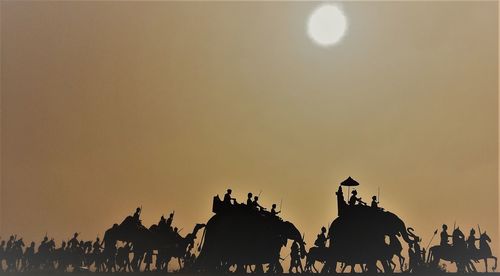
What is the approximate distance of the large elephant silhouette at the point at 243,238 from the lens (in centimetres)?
2170

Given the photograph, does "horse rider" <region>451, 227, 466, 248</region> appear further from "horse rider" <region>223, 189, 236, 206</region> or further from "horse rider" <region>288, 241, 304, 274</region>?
"horse rider" <region>223, 189, 236, 206</region>

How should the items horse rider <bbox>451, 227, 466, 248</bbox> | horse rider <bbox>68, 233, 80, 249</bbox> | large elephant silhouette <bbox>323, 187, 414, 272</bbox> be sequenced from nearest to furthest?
large elephant silhouette <bbox>323, 187, 414, 272</bbox> → horse rider <bbox>451, 227, 466, 248</bbox> → horse rider <bbox>68, 233, 80, 249</bbox>

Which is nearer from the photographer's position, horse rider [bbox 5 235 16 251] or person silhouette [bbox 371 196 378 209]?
person silhouette [bbox 371 196 378 209]

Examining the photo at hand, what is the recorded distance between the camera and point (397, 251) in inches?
857

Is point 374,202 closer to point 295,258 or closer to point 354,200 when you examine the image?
point 354,200

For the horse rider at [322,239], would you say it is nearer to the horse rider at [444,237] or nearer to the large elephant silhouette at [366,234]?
the large elephant silhouette at [366,234]

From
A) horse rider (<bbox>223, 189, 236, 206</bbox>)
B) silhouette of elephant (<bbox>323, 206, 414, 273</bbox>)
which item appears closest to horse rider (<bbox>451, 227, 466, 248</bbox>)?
silhouette of elephant (<bbox>323, 206, 414, 273</bbox>)

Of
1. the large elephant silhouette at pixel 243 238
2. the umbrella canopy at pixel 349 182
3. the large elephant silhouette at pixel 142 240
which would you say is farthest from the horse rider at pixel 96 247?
the umbrella canopy at pixel 349 182

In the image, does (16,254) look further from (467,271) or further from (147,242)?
(467,271)

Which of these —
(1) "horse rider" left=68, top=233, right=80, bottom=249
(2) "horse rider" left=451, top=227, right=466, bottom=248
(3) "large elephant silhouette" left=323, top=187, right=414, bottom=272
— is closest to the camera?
(3) "large elephant silhouette" left=323, top=187, right=414, bottom=272

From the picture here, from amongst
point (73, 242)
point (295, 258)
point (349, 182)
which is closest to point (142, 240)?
point (73, 242)

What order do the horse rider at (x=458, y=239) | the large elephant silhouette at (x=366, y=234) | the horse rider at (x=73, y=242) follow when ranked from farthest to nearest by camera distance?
the horse rider at (x=73, y=242), the horse rider at (x=458, y=239), the large elephant silhouette at (x=366, y=234)

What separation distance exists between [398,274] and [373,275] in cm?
93

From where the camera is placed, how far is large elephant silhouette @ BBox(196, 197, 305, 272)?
2170 centimetres
